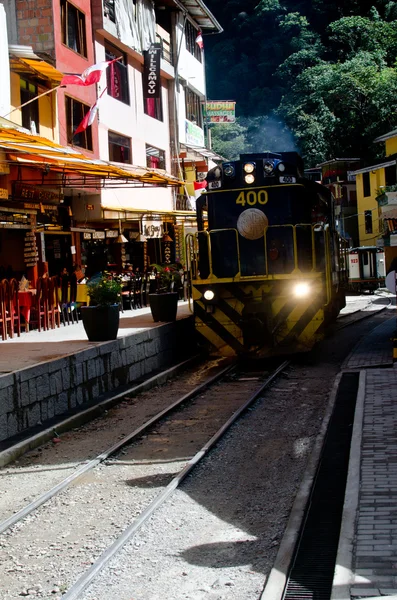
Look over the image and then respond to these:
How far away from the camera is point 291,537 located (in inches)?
219

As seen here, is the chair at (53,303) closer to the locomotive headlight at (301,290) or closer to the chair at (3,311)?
the chair at (3,311)

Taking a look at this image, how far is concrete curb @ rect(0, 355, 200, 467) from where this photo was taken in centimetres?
852

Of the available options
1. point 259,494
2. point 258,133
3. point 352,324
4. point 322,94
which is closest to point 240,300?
point 259,494

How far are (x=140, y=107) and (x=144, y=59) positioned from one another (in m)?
1.74

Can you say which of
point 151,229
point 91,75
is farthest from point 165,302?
point 151,229

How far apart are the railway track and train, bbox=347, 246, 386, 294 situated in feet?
109

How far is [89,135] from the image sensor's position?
23.9 m

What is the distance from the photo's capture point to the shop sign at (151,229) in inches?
1117

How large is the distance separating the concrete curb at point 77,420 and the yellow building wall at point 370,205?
40.6 m

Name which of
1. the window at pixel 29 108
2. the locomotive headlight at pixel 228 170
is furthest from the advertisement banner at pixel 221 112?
the locomotive headlight at pixel 228 170

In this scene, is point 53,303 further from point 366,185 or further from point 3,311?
point 366,185

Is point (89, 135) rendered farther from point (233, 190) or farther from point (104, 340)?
point (104, 340)

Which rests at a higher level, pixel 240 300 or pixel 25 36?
pixel 25 36

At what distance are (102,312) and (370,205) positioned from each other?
148 ft
